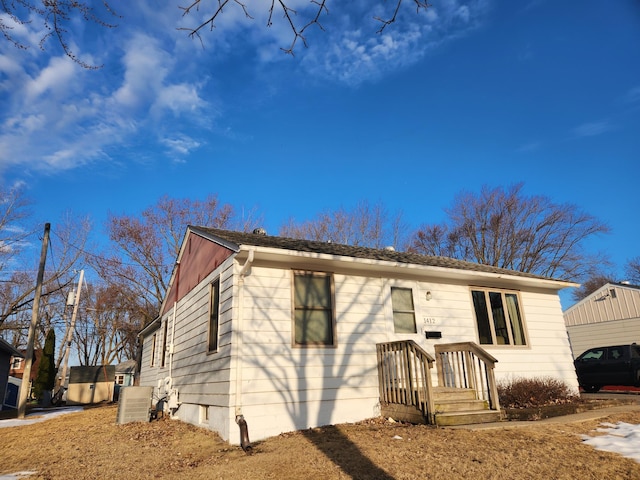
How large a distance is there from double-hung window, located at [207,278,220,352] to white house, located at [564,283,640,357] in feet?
60.3

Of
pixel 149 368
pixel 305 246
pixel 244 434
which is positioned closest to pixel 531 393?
pixel 305 246

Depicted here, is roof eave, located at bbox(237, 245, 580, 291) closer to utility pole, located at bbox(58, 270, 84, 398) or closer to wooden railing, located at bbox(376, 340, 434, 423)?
wooden railing, located at bbox(376, 340, 434, 423)

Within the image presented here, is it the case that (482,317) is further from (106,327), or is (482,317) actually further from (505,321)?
(106,327)

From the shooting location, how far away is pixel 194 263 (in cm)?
1087

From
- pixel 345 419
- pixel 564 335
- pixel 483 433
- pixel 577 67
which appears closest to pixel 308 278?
pixel 345 419

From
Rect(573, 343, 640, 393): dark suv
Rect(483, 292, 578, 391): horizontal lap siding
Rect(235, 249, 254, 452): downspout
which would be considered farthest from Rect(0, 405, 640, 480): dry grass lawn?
Rect(573, 343, 640, 393): dark suv

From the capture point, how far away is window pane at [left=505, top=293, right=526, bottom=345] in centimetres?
1044

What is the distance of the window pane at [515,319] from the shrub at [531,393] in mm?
1014

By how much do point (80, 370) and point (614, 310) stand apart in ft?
106

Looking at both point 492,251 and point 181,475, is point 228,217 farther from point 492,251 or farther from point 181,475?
point 181,475

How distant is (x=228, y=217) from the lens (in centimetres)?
2795

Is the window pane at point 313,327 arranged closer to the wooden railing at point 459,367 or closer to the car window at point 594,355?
the wooden railing at point 459,367

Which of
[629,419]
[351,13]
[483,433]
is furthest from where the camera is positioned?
[629,419]

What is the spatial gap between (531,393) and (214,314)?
742 centimetres
